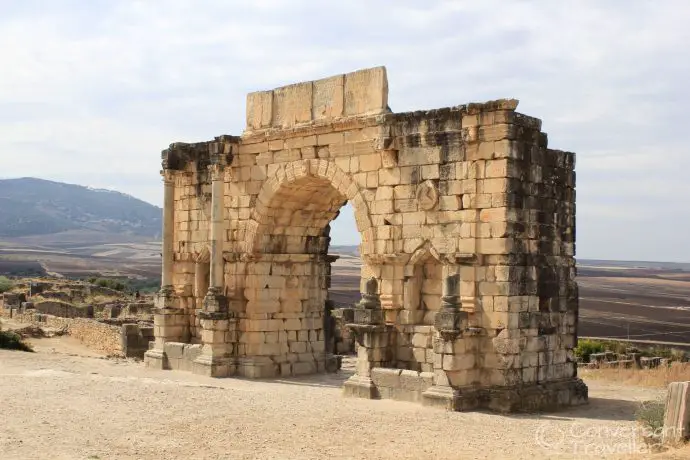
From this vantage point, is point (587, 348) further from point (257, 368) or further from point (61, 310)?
point (61, 310)

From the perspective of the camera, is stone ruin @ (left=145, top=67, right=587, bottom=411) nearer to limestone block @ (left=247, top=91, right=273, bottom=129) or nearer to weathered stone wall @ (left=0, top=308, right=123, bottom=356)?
limestone block @ (left=247, top=91, right=273, bottom=129)

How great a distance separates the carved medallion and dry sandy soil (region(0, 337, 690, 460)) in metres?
3.00

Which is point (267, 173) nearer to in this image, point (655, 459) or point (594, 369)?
point (594, 369)

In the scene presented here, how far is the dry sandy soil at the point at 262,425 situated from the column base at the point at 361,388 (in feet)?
1.16

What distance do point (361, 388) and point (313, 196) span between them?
4.41m

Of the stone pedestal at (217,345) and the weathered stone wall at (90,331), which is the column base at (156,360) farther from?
the weathered stone wall at (90,331)

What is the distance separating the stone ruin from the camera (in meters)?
12.5

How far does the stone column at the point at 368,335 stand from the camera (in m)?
Answer: 13.5

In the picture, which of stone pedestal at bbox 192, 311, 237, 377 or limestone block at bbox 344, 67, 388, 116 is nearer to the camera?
limestone block at bbox 344, 67, 388, 116

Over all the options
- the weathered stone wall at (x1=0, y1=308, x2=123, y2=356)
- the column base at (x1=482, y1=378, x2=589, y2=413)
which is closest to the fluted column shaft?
the weathered stone wall at (x1=0, y1=308, x2=123, y2=356)

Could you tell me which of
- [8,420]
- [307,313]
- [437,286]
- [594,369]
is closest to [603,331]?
[594,369]

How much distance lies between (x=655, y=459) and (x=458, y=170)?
19.9ft

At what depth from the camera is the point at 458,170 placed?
12.9m

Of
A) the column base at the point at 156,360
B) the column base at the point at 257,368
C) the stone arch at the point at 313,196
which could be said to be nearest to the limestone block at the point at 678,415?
the stone arch at the point at 313,196
